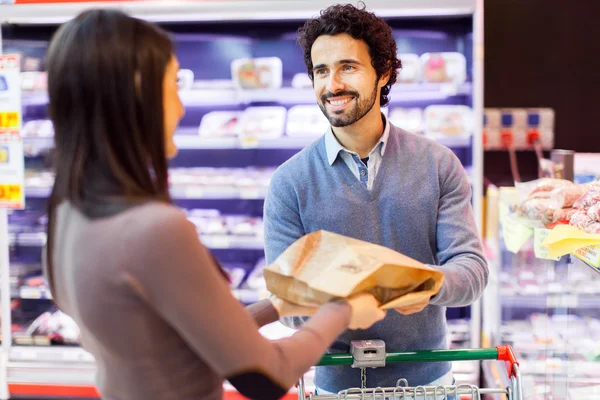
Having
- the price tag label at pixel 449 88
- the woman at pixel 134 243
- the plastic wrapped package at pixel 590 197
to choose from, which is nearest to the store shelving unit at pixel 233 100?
the price tag label at pixel 449 88

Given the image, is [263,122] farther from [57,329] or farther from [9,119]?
[57,329]

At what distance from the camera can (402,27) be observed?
3.59 metres

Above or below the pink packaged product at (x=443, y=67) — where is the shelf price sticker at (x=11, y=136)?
below

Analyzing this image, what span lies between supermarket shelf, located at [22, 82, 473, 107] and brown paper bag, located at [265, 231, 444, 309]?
6.39 ft

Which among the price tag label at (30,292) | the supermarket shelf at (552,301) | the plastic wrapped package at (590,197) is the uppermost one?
the plastic wrapped package at (590,197)

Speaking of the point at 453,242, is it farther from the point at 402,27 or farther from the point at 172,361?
the point at 402,27

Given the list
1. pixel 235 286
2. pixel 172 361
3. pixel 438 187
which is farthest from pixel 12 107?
pixel 172 361

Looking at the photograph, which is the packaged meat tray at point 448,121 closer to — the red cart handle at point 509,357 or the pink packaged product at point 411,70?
the pink packaged product at point 411,70

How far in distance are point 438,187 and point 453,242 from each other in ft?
0.60

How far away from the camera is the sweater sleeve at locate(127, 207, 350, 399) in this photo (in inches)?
38.3

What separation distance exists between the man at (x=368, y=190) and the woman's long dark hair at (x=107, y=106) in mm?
837

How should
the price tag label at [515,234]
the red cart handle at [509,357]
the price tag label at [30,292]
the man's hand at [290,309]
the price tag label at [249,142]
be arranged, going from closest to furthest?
the man's hand at [290,309], the red cart handle at [509,357], the price tag label at [515,234], the price tag label at [249,142], the price tag label at [30,292]

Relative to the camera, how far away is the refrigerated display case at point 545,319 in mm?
2020

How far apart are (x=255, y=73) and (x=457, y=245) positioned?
6.87 feet
